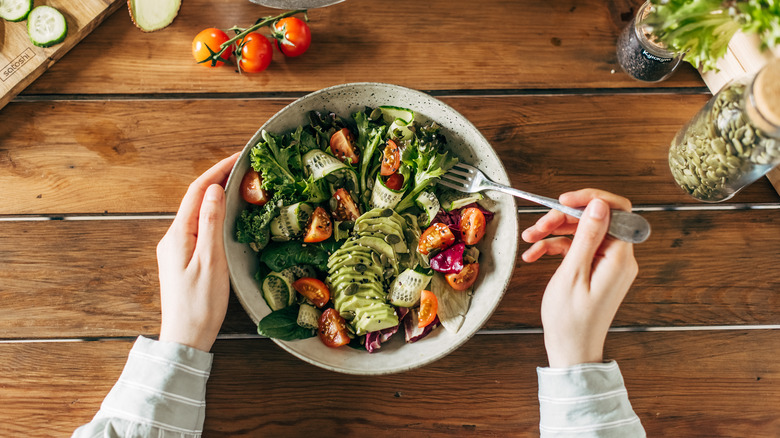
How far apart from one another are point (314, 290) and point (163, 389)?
419 millimetres

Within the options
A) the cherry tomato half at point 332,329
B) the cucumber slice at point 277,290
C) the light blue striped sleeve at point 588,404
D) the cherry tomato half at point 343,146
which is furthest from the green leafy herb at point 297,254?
the light blue striped sleeve at point 588,404

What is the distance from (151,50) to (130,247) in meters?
0.60

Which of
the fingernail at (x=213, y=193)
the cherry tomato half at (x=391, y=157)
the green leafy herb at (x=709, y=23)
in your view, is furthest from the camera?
the cherry tomato half at (x=391, y=157)

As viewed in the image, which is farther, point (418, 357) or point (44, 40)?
point (44, 40)

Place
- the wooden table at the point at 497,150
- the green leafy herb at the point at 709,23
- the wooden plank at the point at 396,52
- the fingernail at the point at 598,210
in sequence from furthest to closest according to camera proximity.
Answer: the wooden plank at the point at 396,52 → the wooden table at the point at 497,150 → the fingernail at the point at 598,210 → the green leafy herb at the point at 709,23

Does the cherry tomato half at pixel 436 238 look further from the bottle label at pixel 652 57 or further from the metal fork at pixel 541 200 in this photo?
the bottle label at pixel 652 57

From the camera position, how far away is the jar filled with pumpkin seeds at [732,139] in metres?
1.07

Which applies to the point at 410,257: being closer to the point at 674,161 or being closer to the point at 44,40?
the point at 674,161

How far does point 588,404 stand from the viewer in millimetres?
1213

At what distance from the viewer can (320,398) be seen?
4.58ft

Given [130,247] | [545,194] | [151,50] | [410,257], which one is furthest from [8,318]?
[545,194]

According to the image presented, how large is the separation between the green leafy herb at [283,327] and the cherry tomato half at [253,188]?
0.28 meters

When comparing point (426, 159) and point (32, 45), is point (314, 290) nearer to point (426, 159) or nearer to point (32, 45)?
point (426, 159)

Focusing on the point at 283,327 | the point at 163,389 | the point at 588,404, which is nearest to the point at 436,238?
the point at 283,327
